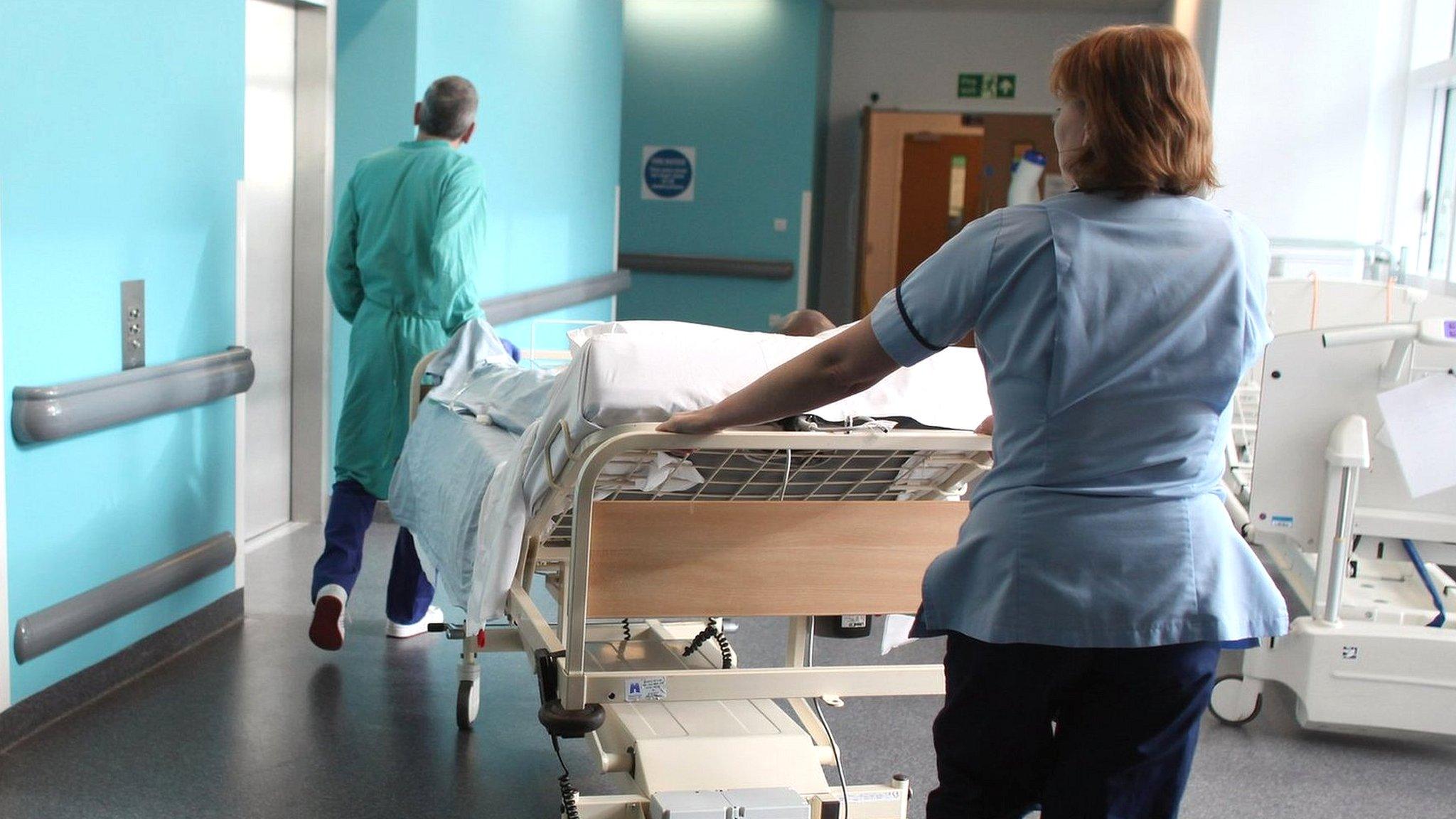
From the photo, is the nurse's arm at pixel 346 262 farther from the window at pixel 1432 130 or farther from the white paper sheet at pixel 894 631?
the window at pixel 1432 130

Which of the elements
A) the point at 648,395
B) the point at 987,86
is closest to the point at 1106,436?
the point at 648,395

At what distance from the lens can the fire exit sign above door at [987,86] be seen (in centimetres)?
1074

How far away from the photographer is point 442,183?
3.95m

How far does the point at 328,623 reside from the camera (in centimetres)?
368

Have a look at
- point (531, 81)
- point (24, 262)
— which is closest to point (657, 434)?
point (24, 262)

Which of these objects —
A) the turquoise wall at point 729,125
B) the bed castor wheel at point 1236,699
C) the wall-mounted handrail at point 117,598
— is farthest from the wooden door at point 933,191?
the wall-mounted handrail at point 117,598

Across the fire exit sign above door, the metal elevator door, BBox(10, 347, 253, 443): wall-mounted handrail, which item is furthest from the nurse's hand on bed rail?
the fire exit sign above door

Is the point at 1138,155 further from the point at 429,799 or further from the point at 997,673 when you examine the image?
the point at 429,799

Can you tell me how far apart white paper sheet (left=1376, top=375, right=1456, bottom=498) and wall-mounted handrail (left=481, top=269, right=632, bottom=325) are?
3058mm

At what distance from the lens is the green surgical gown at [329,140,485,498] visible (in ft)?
13.0

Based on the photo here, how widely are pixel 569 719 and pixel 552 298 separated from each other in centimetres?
473

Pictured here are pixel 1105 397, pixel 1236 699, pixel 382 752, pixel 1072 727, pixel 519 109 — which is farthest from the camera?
pixel 519 109

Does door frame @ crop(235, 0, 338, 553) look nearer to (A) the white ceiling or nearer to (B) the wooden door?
(A) the white ceiling

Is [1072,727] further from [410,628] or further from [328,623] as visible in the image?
[410,628]
